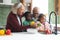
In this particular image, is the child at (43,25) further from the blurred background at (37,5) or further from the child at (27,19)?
the blurred background at (37,5)

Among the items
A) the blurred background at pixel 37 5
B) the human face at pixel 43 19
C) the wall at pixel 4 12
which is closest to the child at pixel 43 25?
the human face at pixel 43 19

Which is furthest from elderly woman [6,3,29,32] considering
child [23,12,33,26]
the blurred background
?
the blurred background

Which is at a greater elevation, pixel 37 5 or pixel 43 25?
pixel 37 5

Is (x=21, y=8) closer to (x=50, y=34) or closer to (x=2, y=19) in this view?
(x=50, y=34)

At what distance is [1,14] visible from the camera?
94.0 inches

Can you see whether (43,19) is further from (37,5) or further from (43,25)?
(37,5)

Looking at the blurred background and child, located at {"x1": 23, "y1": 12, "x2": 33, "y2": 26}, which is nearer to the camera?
child, located at {"x1": 23, "y1": 12, "x2": 33, "y2": 26}
